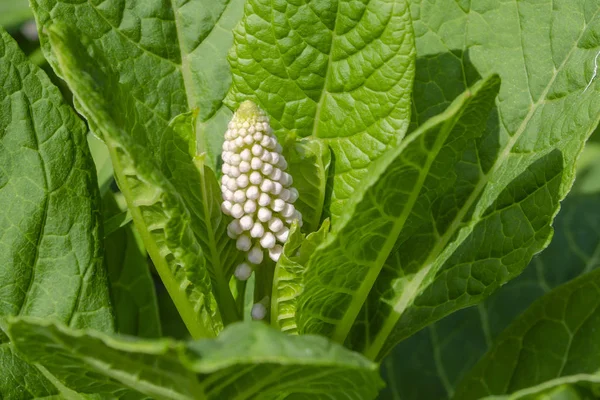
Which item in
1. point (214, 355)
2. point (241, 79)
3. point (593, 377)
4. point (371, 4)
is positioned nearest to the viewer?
point (214, 355)

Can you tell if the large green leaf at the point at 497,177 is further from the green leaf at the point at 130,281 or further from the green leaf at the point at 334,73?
the green leaf at the point at 130,281

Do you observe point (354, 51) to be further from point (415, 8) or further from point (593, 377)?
point (593, 377)

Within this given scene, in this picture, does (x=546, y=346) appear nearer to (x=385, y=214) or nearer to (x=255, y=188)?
(x=385, y=214)

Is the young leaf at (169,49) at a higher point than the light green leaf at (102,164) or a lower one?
higher

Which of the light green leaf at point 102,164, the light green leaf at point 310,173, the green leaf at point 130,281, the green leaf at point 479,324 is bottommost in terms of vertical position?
the green leaf at point 479,324

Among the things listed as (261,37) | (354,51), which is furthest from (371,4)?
(261,37)

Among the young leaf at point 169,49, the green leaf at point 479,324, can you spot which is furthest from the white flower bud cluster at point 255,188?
the green leaf at point 479,324
